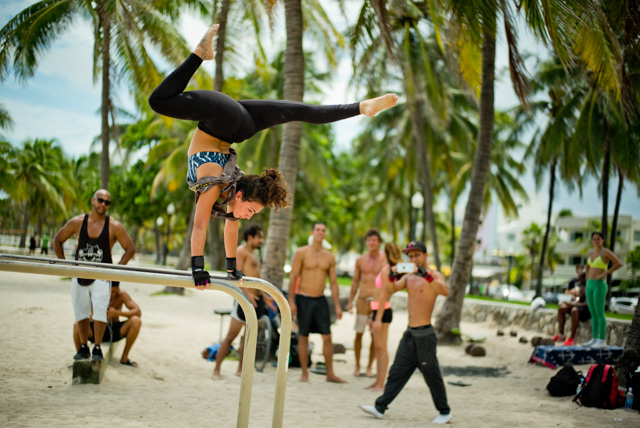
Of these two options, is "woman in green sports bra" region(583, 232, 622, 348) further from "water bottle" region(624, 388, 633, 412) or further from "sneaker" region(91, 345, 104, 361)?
"sneaker" region(91, 345, 104, 361)

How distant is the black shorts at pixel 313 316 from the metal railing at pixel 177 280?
3.43m

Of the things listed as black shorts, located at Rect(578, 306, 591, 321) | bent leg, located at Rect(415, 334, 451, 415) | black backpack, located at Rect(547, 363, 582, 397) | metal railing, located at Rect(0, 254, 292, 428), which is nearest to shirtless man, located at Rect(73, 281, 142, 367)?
metal railing, located at Rect(0, 254, 292, 428)

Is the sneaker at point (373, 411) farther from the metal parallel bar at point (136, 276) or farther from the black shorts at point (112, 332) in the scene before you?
the black shorts at point (112, 332)

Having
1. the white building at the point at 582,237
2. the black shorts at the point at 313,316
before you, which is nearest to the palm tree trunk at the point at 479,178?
the black shorts at the point at 313,316

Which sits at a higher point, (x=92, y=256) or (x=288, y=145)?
(x=288, y=145)

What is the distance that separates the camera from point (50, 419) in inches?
180

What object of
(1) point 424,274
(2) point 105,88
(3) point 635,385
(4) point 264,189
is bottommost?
(3) point 635,385

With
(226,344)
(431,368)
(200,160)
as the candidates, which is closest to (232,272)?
(200,160)

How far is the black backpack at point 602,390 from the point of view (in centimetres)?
623

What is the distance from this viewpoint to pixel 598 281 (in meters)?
8.80

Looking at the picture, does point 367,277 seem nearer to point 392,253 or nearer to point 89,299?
point 392,253

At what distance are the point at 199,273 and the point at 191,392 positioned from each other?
368 centimetres

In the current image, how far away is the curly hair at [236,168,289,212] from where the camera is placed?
136 inches

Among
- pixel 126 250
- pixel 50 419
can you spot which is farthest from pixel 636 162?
pixel 50 419
